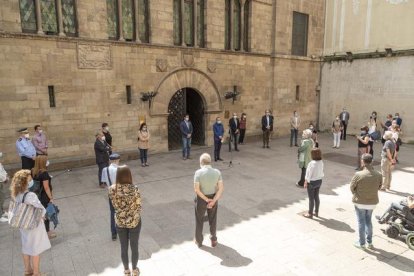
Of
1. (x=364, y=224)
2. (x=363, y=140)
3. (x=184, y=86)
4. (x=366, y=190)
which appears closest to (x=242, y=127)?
(x=184, y=86)

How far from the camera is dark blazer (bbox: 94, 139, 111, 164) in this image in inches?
340

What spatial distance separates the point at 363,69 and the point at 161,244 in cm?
1604

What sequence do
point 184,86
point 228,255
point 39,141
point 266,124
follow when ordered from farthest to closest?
point 266,124 → point 184,86 → point 39,141 → point 228,255

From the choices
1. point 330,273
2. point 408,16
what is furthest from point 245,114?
point 330,273

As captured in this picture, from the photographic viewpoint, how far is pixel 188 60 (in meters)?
13.0

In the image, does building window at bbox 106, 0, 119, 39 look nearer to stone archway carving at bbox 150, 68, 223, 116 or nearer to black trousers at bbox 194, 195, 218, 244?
stone archway carving at bbox 150, 68, 223, 116

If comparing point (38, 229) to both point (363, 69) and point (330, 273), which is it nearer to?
point (330, 273)

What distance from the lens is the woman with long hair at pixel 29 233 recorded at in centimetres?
436

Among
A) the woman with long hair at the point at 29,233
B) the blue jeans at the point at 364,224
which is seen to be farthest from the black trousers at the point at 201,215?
the blue jeans at the point at 364,224

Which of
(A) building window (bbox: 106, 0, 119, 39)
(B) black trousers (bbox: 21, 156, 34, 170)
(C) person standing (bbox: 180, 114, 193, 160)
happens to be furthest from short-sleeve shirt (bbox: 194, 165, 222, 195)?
(A) building window (bbox: 106, 0, 119, 39)

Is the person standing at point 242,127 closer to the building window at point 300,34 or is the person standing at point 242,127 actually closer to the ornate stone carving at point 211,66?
the ornate stone carving at point 211,66

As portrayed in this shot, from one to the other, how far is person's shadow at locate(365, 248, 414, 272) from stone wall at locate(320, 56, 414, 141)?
1250 centimetres

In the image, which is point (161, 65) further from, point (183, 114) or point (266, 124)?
point (266, 124)

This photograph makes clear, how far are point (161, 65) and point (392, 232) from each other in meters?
9.55
